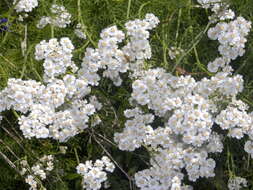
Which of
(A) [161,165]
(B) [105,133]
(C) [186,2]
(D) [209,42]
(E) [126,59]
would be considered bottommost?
(A) [161,165]

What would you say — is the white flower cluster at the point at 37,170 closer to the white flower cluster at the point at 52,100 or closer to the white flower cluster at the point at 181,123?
the white flower cluster at the point at 52,100

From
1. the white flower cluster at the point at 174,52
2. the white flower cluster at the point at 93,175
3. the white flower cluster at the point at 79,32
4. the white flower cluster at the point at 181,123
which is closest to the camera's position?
the white flower cluster at the point at 181,123

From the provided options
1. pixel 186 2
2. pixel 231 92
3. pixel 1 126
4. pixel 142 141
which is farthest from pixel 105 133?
pixel 186 2

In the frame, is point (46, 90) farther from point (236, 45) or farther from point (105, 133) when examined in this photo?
point (236, 45)

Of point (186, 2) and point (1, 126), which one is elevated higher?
point (186, 2)

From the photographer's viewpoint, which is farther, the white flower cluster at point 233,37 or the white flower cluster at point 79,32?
the white flower cluster at point 79,32

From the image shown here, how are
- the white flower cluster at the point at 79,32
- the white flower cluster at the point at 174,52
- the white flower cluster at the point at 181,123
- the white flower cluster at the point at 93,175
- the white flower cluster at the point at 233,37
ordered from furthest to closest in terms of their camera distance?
1. the white flower cluster at the point at 79,32
2. the white flower cluster at the point at 174,52
3. the white flower cluster at the point at 233,37
4. the white flower cluster at the point at 93,175
5. the white flower cluster at the point at 181,123

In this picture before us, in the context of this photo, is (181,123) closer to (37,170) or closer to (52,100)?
(52,100)

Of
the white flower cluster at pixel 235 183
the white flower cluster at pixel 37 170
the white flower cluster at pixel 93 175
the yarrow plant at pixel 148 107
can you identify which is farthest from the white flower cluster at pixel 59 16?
the white flower cluster at pixel 235 183
